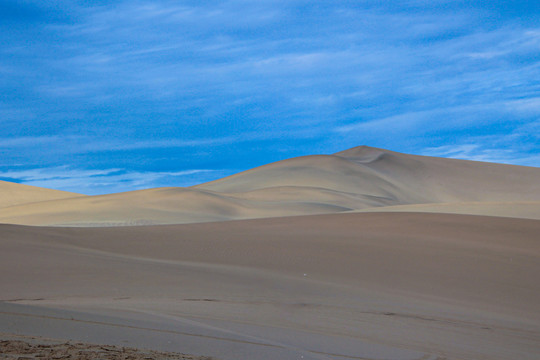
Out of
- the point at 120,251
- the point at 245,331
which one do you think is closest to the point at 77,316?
the point at 245,331

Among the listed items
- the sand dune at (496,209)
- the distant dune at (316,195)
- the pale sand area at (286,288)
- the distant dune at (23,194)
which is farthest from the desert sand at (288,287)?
the distant dune at (23,194)

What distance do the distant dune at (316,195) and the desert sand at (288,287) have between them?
463 inches

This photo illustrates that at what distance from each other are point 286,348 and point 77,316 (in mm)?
2248

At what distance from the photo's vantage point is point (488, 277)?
1352cm

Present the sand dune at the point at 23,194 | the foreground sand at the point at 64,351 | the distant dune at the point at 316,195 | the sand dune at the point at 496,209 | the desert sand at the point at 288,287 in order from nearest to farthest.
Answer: the foreground sand at the point at 64,351, the desert sand at the point at 288,287, the sand dune at the point at 496,209, the distant dune at the point at 316,195, the sand dune at the point at 23,194

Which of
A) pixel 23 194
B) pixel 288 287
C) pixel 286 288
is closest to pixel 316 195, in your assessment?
pixel 23 194

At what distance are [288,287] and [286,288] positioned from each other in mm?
123

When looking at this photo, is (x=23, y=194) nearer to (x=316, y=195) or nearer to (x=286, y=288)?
(x=316, y=195)

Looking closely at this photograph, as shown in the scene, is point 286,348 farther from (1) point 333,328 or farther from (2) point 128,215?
(2) point 128,215

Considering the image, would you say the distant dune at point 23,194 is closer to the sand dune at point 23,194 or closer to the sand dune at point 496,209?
the sand dune at point 23,194

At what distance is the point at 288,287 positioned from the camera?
36.0ft

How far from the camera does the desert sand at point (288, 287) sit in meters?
6.38

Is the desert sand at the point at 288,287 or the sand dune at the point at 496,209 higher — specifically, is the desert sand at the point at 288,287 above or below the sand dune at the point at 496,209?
below

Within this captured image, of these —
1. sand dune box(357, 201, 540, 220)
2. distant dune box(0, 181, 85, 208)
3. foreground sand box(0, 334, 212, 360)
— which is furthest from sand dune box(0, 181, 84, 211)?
foreground sand box(0, 334, 212, 360)
